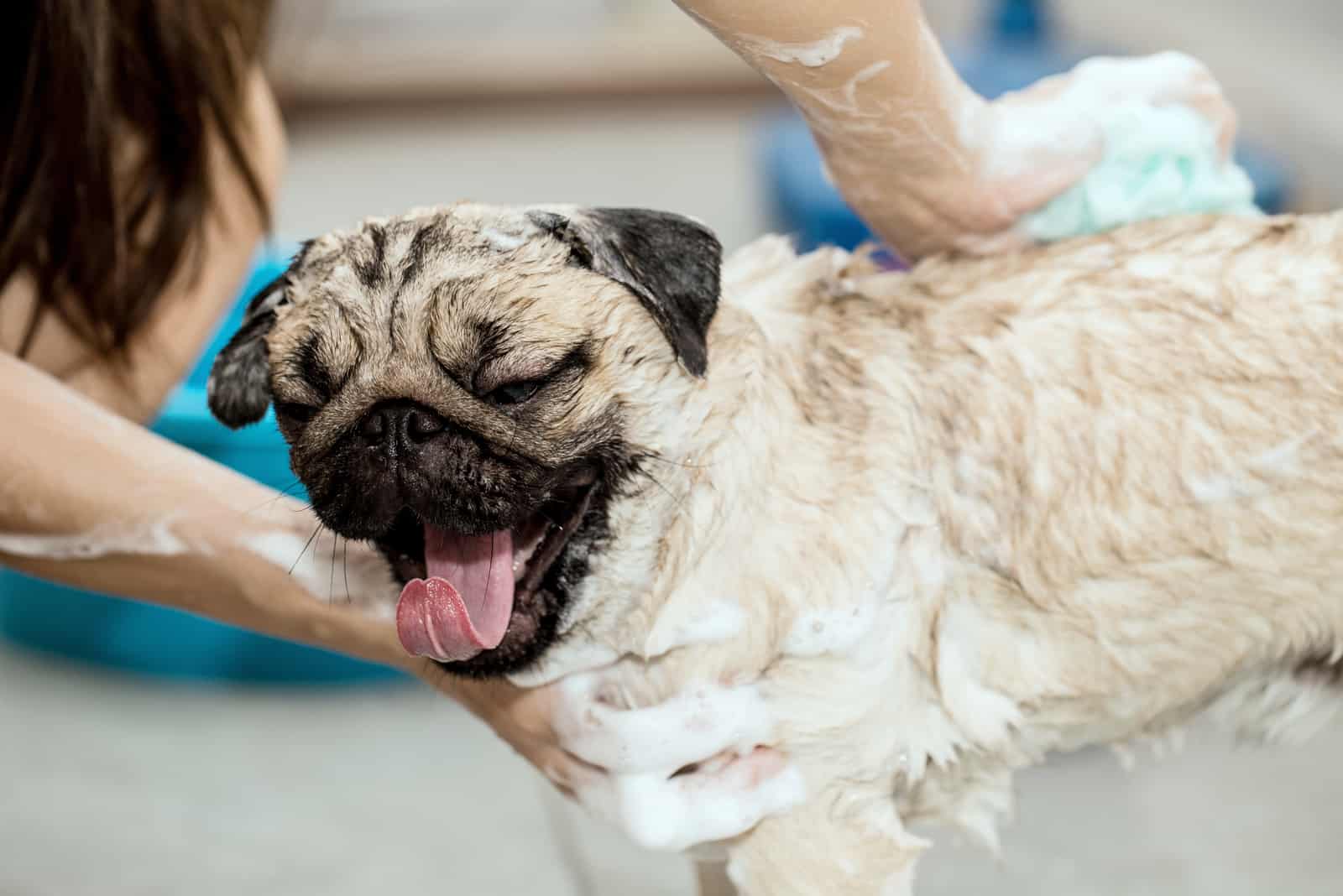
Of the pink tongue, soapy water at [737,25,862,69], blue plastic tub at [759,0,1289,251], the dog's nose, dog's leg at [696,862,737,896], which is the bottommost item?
dog's leg at [696,862,737,896]

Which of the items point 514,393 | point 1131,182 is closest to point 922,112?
point 1131,182

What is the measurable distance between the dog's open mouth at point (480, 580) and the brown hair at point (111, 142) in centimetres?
72

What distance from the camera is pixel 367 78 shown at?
5340 millimetres

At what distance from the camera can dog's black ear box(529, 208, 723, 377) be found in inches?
42.3

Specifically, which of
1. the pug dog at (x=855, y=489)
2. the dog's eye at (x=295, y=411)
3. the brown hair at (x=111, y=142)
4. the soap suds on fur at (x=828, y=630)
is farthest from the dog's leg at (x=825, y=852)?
the brown hair at (x=111, y=142)

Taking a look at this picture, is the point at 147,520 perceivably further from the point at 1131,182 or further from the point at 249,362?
the point at 1131,182

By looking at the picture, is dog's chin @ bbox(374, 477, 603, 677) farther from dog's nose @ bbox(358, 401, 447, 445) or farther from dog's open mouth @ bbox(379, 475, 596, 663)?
dog's nose @ bbox(358, 401, 447, 445)

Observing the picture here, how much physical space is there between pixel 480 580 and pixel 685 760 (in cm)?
25

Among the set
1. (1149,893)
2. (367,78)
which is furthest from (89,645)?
(367,78)

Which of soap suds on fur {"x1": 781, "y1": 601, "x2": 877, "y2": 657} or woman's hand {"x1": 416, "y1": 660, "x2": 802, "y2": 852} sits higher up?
soap suds on fur {"x1": 781, "y1": 601, "x2": 877, "y2": 657}

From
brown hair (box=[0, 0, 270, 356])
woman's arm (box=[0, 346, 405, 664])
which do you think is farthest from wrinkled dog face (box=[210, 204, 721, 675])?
brown hair (box=[0, 0, 270, 356])

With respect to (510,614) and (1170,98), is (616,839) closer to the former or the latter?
(510,614)

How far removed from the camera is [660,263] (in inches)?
42.9

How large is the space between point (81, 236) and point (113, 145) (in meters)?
0.13
